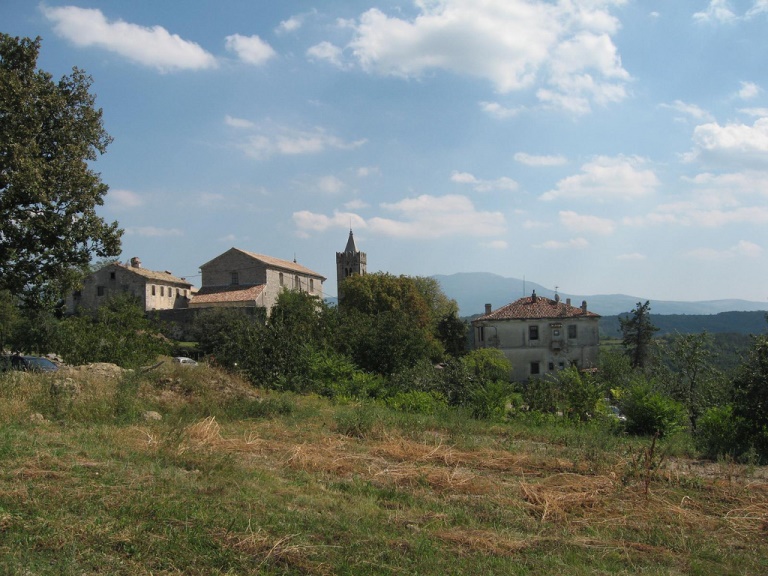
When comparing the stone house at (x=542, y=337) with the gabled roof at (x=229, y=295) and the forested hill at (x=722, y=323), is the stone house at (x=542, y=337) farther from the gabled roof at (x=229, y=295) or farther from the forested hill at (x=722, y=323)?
the forested hill at (x=722, y=323)

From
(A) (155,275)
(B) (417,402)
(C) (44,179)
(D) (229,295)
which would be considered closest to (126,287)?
(A) (155,275)

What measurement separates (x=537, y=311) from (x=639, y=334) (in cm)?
909

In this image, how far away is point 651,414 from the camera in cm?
1273

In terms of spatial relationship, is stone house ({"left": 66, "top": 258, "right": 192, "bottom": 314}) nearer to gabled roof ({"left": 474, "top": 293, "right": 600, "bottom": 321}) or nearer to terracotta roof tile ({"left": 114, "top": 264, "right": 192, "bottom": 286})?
terracotta roof tile ({"left": 114, "top": 264, "right": 192, "bottom": 286})

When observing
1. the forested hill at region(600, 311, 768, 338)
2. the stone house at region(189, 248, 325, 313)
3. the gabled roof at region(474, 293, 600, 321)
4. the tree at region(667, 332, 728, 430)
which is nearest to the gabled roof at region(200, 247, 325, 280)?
the stone house at region(189, 248, 325, 313)

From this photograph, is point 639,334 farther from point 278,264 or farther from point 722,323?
point 722,323

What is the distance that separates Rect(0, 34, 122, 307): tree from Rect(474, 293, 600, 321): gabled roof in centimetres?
3832

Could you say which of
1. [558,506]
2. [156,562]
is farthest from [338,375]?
[156,562]

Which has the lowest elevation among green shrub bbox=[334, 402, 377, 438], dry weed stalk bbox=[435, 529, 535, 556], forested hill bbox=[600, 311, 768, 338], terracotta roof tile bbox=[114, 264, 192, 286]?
forested hill bbox=[600, 311, 768, 338]

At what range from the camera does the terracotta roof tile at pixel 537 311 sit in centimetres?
5159

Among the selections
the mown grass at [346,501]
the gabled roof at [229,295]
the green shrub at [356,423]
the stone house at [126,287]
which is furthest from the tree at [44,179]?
the stone house at [126,287]

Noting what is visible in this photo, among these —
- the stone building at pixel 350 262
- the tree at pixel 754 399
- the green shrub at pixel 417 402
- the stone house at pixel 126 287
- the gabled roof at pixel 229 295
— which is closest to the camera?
the tree at pixel 754 399

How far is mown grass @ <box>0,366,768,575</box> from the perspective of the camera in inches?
196

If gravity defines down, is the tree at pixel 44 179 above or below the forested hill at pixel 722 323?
above
